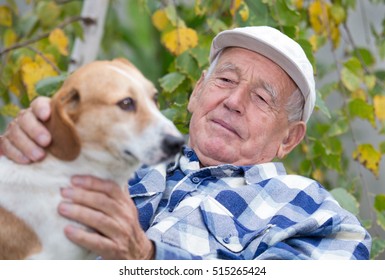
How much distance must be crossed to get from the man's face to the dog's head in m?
0.54

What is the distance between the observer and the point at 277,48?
1696 millimetres

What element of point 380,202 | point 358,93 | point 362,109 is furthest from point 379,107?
point 380,202

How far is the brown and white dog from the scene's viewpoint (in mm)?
1156

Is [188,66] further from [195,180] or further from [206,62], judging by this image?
[195,180]

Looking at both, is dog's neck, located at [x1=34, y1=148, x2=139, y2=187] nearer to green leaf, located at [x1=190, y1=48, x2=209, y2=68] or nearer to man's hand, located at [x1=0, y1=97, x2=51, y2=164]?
man's hand, located at [x1=0, y1=97, x2=51, y2=164]

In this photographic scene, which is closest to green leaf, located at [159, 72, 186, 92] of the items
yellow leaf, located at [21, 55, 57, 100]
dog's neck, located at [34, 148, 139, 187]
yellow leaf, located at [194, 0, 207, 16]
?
yellow leaf, located at [194, 0, 207, 16]

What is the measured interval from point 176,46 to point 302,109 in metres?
0.49

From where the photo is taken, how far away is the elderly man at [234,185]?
126cm

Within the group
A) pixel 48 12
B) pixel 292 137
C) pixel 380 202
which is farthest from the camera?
pixel 48 12

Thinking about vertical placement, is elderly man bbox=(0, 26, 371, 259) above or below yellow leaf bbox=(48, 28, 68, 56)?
above

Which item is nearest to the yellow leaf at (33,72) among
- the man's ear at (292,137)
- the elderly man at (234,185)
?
the elderly man at (234,185)

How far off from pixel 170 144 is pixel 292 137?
78 cm
